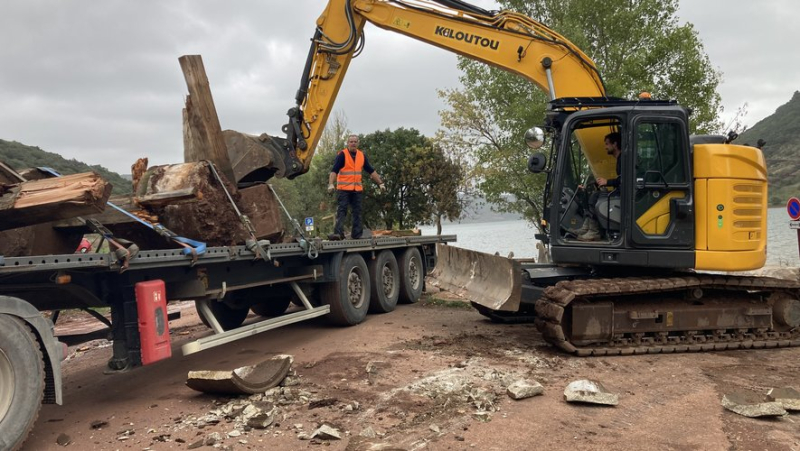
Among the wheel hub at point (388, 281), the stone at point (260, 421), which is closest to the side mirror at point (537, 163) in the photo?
the wheel hub at point (388, 281)

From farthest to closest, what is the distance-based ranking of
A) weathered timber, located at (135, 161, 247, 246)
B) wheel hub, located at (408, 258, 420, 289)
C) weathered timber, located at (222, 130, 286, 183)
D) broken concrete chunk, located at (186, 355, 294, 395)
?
wheel hub, located at (408, 258, 420, 289) < weathered timber, located at (222, 130, 286, 183) < weathered timber, located at (135, 161, 247, 246) < broken concrete chunk, located at (186, 355, 294, 395)

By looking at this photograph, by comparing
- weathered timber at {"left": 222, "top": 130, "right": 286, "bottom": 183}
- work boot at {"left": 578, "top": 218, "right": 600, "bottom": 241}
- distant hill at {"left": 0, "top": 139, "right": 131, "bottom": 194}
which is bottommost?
work boot at {"left": 578, "top": 218, "right": 600, "bottom": 241}

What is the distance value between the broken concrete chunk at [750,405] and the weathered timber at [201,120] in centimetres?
571

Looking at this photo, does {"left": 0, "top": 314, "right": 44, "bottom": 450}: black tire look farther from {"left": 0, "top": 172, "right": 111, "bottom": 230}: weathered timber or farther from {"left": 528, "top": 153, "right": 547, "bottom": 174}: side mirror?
{"left": 528, "top": 153, "right": 547, "bottom": 174}: side mirror

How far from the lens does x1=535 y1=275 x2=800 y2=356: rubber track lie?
6.43 m

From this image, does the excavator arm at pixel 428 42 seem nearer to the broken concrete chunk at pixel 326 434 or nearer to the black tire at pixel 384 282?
the black tire at pixel 384 282

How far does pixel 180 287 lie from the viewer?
5512mm

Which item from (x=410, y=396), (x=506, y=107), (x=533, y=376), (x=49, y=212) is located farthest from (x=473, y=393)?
(x=506, y=107)

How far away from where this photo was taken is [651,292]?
679cm

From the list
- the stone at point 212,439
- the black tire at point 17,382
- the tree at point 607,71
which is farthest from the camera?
the tree at point 607,71

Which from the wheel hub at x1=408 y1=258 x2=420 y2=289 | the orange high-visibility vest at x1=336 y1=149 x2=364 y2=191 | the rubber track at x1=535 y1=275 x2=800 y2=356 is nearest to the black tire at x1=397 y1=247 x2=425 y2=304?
the wheel hub at x1=408 y1=258 x2=420 y2=289

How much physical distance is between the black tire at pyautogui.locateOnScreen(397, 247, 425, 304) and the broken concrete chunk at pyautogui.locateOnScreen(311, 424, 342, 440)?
6366mm

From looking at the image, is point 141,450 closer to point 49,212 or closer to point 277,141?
point 49,212

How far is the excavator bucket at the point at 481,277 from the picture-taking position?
7.13 meters
